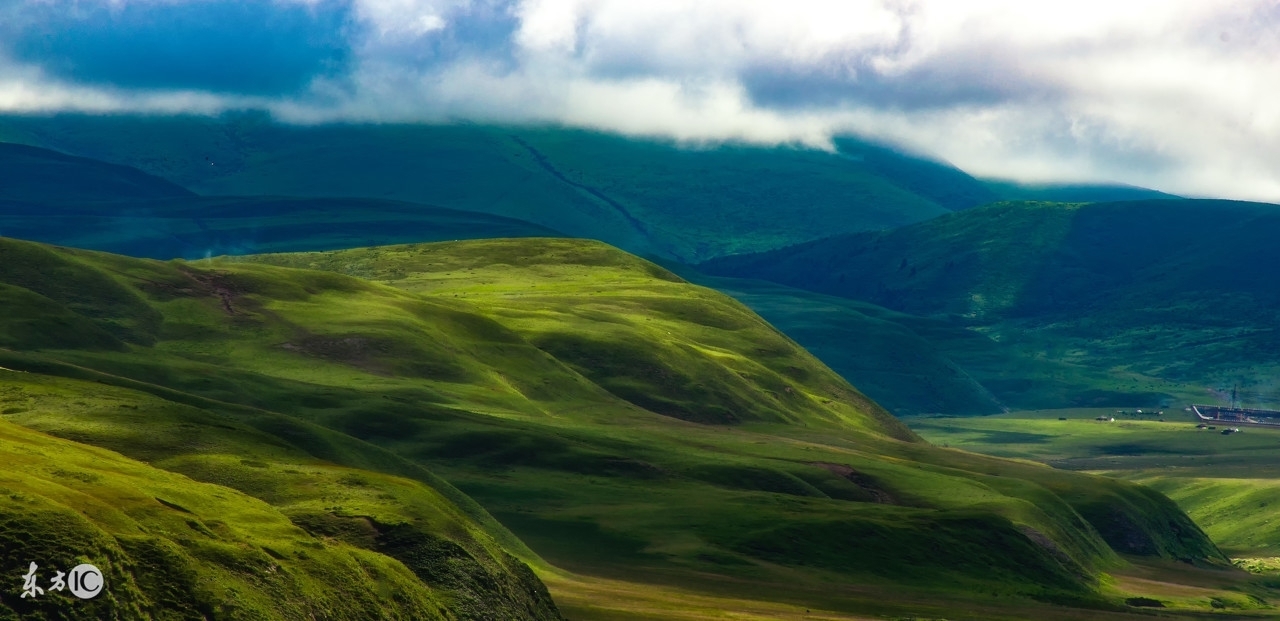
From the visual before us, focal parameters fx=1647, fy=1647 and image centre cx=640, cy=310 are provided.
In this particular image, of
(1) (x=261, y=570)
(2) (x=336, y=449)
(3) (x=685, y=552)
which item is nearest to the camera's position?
(1) (x=261, y=570)

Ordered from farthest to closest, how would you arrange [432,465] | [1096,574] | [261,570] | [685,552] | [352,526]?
1. [1096,574]
2. [432,465]
3. [685,552]
4. [352,526]
5. [261,570]

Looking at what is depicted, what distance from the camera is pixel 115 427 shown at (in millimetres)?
110625

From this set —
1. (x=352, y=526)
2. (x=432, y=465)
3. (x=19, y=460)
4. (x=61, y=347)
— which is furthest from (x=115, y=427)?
(x=61, y=347)

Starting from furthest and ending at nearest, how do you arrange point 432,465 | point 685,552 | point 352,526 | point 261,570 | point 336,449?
point 432,465, point 685,552, point 336,449, point 352,526, point 261,570

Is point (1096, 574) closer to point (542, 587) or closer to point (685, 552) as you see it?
point (685, 552)

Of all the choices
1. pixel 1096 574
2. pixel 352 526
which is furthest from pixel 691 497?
pixel 352 526

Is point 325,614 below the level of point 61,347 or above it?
below

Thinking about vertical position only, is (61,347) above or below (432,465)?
above

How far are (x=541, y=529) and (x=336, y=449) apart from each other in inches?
1177

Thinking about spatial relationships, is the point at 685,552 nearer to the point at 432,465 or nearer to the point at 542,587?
the point at 432,465

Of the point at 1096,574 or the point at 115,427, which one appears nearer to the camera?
the point at 115,427

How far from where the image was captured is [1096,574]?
7849 inches

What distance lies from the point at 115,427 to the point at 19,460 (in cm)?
3473

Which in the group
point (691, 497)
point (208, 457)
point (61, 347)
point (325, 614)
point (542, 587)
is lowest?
point (325, 614)
